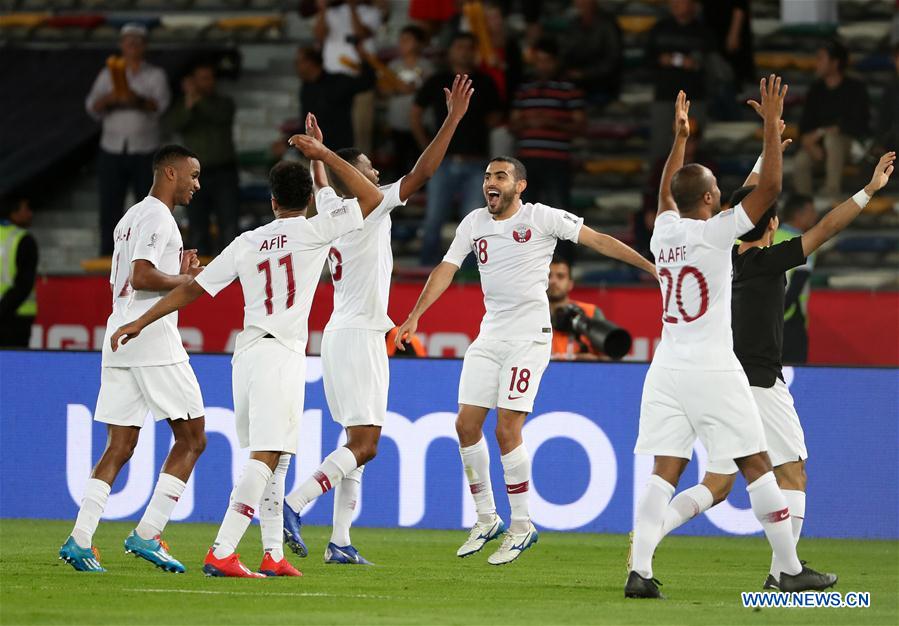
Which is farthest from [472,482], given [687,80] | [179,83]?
[179,83]

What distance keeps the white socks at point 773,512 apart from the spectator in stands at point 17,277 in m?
8.12

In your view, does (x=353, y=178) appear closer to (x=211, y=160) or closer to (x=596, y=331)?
(x=596, y=331)

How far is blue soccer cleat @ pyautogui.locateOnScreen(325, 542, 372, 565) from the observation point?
372 inches

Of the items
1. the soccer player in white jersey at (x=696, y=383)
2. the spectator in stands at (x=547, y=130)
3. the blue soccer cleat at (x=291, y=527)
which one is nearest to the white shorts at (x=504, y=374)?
the blue soccer cleat at (x=291, y=527)

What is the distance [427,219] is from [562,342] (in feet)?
11.9

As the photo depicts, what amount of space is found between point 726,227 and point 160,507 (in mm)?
3433

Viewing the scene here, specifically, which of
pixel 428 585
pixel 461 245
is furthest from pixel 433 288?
pixel 428 585

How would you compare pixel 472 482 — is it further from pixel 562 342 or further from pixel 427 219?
pixel 427 219

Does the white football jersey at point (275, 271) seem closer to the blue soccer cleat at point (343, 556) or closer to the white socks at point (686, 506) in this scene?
the blue soccer cleat at point (343, 556)

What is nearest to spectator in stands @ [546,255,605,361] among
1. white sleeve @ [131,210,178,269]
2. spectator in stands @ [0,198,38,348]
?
white sleeve @ [131,210,178,269]

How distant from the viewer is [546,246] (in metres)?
9.68

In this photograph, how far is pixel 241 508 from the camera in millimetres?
8422

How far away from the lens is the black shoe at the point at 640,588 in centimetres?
799
